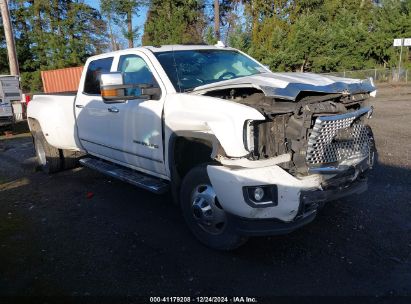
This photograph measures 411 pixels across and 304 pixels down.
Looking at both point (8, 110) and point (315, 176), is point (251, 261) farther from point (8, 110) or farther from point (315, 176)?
point (8, 110)

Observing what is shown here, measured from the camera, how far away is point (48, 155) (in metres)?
7.09

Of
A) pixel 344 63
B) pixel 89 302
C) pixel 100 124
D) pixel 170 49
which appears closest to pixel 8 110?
pixel 100 124

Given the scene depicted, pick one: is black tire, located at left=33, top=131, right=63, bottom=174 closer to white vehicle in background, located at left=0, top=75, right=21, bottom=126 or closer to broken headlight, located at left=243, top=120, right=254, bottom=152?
broken headlight, located at left=243, top=120, right=254, bottom=152

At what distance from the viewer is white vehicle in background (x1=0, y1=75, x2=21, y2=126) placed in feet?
40.1

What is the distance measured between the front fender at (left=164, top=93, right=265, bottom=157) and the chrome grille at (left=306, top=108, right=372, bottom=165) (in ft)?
1.71

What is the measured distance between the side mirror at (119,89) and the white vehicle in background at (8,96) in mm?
9616

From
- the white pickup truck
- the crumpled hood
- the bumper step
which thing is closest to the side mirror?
the white pickup truck

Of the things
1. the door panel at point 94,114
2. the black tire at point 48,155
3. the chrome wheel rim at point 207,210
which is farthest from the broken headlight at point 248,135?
the black tire at point 48,155

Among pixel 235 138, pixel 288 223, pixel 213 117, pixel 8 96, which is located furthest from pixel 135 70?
pixel 8 96

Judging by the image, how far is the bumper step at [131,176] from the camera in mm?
4324

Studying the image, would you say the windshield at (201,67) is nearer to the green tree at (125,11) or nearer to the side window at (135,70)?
the side window at (135,70)

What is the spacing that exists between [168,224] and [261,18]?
1349 inches

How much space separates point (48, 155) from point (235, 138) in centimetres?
494

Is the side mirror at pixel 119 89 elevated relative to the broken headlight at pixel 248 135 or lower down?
elevated
